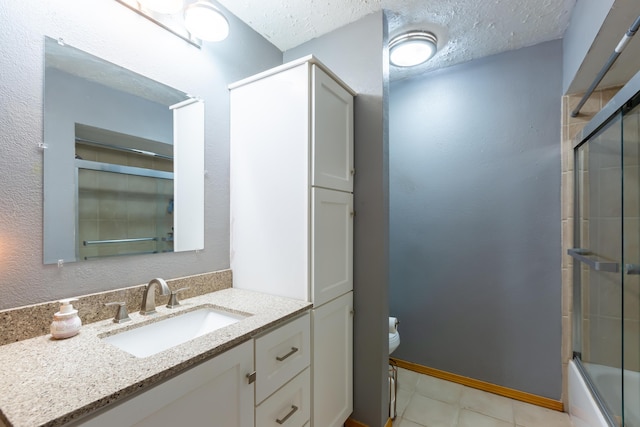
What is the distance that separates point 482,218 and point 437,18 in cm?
134

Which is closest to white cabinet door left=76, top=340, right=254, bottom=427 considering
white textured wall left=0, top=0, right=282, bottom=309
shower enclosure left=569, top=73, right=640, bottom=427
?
white textured wall left=0, top=0, right=282, bottom=309

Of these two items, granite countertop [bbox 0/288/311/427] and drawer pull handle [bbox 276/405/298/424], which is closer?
granite countertop [bbox 0/288/311/427]

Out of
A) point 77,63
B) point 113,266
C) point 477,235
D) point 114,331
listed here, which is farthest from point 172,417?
point 477,235

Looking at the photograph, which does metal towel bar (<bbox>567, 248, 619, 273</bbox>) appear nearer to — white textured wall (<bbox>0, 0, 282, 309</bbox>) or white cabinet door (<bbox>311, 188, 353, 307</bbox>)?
white cabinet door (<bbox>311, 188, 353, 307</bbox>)

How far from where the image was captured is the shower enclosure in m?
1.32

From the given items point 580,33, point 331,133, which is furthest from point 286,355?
point 580,33

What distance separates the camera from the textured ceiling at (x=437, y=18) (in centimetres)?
151

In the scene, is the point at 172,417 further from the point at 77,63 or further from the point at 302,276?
the point at 77,63

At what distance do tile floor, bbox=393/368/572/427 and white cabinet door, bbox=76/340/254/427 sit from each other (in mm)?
1256

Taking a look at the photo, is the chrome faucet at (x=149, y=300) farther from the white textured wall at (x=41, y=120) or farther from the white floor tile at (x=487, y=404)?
the white floor tile at (x=487, y=404)

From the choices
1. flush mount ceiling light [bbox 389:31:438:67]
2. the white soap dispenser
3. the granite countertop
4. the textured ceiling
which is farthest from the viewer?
flush mount ceiling light [bbox 389:31:438:67]

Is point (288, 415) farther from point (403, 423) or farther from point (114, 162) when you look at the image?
point (114, 162)

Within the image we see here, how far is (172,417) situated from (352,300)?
40.9 inches

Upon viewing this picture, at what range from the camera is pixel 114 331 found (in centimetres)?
A: 97
